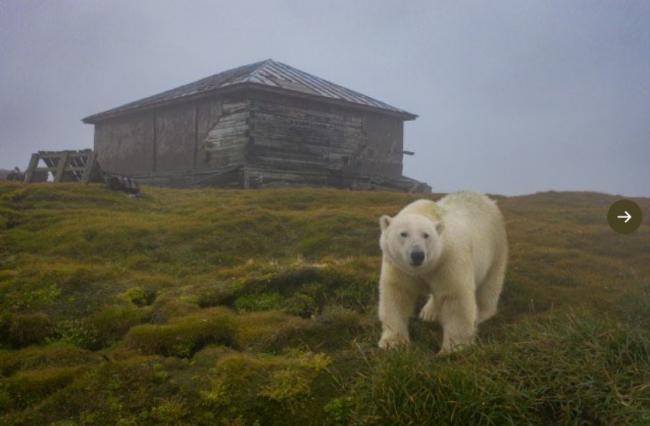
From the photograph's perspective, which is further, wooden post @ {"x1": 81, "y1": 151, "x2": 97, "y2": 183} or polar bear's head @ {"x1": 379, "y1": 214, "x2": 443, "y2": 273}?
wooden post @ {"x1": 81, "y1": 151, "x2": 97, "y2": 183}

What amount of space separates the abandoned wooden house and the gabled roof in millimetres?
64

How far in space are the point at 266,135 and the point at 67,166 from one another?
8.58 meters

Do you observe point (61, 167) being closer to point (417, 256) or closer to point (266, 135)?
point (266, 135)

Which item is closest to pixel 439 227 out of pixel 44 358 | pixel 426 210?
pixel 426 210

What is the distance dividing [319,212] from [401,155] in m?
19.8

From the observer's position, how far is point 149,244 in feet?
39.0

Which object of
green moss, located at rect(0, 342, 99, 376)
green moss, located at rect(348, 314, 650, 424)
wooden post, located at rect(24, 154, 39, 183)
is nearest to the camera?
green moss, located at rect(348, 314, 650, 424)

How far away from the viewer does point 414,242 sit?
5.80 meters

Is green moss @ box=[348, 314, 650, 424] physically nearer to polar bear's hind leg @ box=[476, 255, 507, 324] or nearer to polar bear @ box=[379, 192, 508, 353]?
polar bear @ box=[379, 192, 508, 353]

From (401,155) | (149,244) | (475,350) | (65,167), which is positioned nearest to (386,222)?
(475,350)

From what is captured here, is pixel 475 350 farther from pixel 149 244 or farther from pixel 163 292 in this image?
pixel 149 244

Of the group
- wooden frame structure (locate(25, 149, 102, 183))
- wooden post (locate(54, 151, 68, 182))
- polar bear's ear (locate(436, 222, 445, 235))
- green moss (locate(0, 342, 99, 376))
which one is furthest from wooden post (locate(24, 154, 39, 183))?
polar bear's ear (locate(436, 222, 445, 235))

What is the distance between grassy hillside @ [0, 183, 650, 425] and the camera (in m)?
4.60

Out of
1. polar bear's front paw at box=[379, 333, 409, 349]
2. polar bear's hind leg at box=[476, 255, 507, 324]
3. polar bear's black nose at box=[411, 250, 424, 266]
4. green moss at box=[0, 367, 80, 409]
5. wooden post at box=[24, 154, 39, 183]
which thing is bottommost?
green moss at box=[0, 367, 80, 409]
